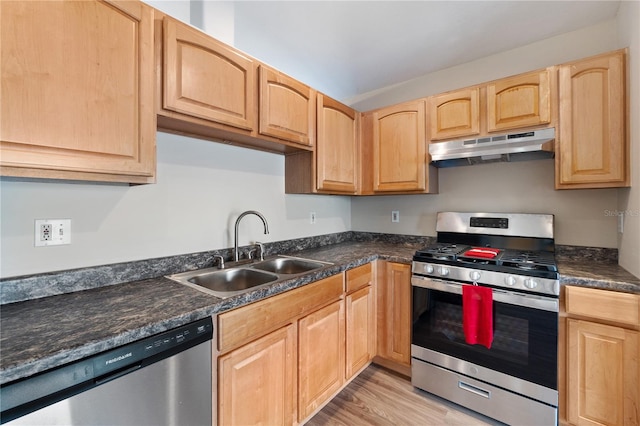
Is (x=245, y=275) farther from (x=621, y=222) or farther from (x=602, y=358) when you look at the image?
(x=621, y=222)

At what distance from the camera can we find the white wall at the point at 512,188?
1855 millimetres

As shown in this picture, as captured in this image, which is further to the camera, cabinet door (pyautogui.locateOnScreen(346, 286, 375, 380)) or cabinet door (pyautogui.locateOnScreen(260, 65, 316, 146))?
cabinet door (pyautogui.locateOnScreen(346, 286, 375, 380))

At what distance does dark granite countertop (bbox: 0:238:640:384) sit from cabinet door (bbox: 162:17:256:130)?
86 cm

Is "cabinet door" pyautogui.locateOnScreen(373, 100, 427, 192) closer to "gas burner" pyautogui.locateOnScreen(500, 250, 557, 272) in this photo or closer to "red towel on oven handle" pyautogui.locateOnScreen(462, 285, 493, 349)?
"gas burner" pyautogui.locateOnScreen(500, 250, 557, 272)

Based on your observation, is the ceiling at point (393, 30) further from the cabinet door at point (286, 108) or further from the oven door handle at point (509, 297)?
the oven door handle at point (509, 297)

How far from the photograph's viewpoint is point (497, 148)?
6.06 ft

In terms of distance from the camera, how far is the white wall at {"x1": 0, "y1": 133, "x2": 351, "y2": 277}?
1.14 meters

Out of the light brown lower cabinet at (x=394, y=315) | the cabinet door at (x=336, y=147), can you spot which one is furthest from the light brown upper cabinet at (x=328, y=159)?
the light brown lower cabinet at (x=394, y=315)

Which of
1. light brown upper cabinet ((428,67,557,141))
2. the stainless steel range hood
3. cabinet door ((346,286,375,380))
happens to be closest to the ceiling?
light brown upper cabinet ((428,67,557,141))

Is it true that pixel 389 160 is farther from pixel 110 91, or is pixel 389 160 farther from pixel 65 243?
pixel 65 243

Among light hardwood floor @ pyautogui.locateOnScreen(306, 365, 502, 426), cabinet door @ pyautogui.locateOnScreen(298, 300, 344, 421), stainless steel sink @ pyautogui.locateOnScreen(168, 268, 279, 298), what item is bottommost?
light hardwood floor @ pyautogui.locateOnScreen(306, 365, 502, 426)

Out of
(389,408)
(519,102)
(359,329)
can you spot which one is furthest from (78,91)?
(519,102)

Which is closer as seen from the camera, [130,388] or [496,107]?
[130,388]

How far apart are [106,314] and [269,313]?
0.63 meters
